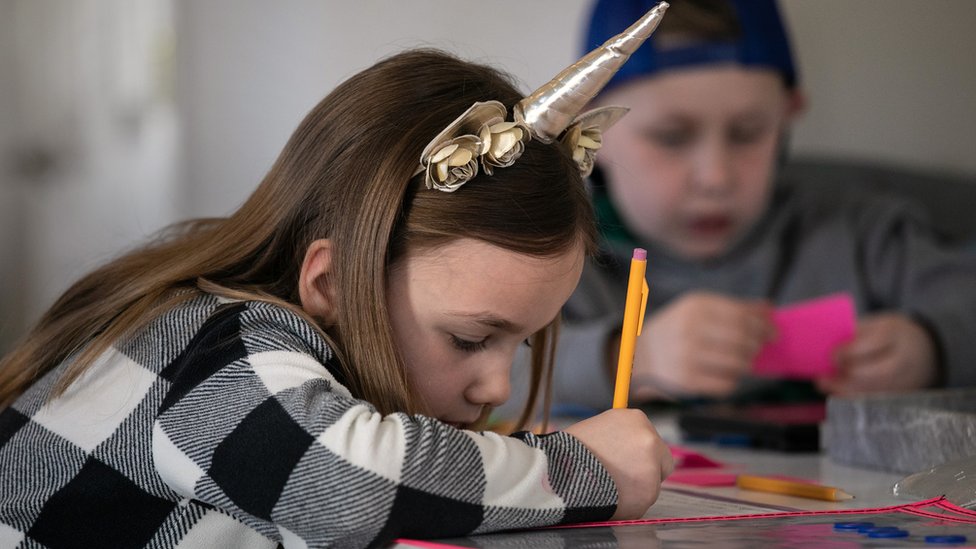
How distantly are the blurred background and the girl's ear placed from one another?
2.90 ft

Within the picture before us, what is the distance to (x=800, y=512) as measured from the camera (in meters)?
0.66

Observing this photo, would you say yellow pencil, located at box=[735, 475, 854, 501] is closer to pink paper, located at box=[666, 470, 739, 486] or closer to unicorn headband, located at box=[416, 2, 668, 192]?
pink paper, located at box=[666, 470, 739, 486]

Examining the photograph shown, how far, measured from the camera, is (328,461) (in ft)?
1.80

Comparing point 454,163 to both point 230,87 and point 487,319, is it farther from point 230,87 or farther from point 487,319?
point 230,87

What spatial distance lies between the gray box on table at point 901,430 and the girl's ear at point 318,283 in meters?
0.44

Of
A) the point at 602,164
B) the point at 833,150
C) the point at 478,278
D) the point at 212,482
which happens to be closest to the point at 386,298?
the point at 478,278

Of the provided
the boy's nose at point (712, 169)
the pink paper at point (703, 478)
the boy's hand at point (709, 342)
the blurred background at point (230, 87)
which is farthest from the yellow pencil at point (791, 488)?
the blurred background at point (230, 87)

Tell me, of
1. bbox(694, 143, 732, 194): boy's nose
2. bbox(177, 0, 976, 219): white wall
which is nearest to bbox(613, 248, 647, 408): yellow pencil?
bbox(694, 143, 732, 194): boy's nose

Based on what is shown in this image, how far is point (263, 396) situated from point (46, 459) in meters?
0.19

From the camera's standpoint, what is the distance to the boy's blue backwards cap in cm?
151

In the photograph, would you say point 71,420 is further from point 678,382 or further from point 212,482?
point 678,382

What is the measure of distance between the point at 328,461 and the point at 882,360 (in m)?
0.99

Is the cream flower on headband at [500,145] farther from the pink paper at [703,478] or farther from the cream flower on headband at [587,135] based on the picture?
the pink paper at [703,478]

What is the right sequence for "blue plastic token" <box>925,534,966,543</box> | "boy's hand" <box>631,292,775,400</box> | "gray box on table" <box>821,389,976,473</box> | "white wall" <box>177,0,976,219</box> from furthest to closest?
"white wall" <box>177,0,976,219</box> → "boy's hand" <box>631,292,775,400</box> → "gray box on table" <box>821,389,976,473</box> → "blue plastic token" <box>925,534,966,543</box>
